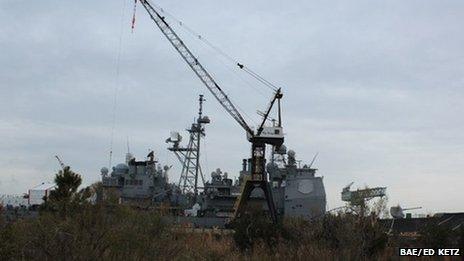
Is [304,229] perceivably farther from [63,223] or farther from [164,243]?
[63,223]

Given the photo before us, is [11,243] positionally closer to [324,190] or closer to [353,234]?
[353,234]

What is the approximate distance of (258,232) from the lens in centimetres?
3177

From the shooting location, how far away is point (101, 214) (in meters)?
13.7

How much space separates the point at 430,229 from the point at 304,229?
13242mm

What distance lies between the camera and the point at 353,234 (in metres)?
23.3

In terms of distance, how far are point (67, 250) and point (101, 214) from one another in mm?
2205

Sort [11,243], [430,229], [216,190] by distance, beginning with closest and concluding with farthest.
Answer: [11,243] < [430,229] < [216,190]

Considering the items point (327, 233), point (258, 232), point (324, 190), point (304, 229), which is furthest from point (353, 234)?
point (324, 190)

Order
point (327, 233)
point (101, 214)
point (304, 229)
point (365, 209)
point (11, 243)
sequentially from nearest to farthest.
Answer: point (11, 243) → point (101, 214) → point (327, 233) → point (304, 229) → point (365, 209)

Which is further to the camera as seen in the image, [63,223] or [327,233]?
[327,233]

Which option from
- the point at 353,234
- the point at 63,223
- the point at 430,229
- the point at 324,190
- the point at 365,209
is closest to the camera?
the point at 63,223

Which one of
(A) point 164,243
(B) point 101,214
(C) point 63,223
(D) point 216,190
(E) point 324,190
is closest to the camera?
(C) point 63,223

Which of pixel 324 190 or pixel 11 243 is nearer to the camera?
pixel 11 243

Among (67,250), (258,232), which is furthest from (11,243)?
(258,232)
